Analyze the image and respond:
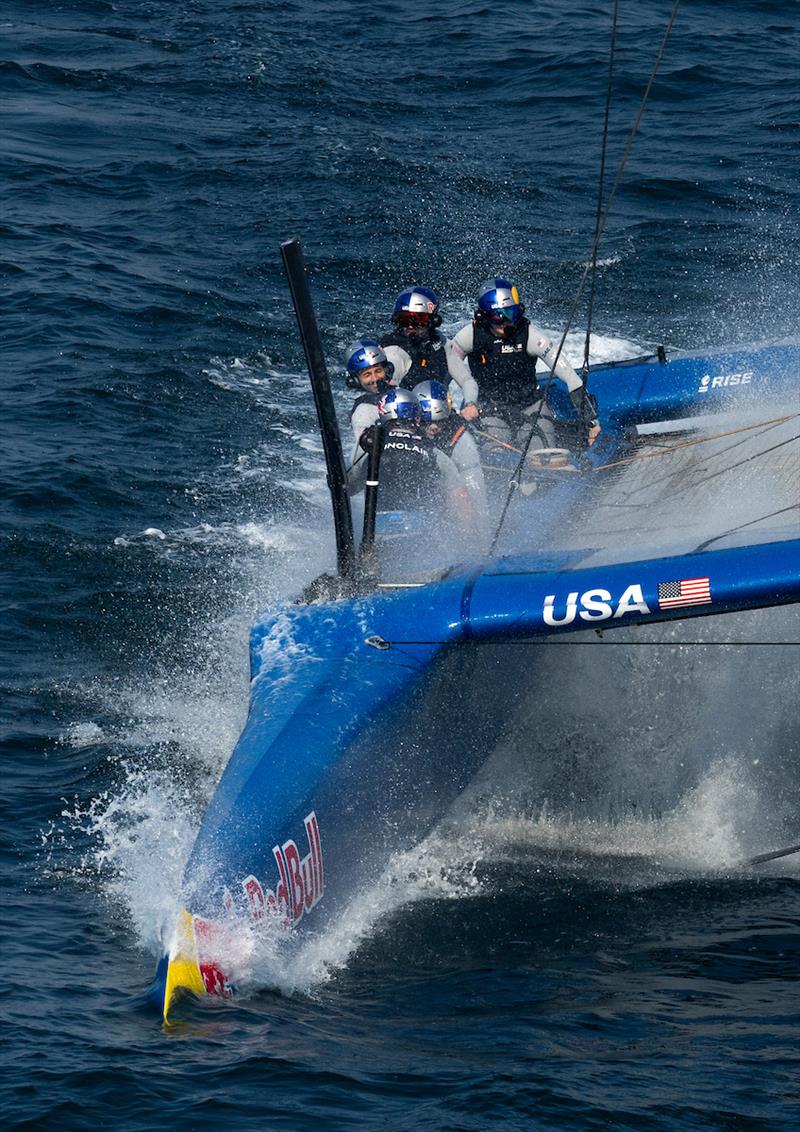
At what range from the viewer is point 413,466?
891 centimetres

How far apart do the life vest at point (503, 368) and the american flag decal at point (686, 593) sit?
4.02m

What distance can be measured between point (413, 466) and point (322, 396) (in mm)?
1946

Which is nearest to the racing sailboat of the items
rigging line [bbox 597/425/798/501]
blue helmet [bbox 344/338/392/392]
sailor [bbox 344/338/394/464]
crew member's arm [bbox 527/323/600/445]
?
rigging line [bbox 597/425/798/501]

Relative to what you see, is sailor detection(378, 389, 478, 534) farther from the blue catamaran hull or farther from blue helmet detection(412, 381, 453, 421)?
the blue catamaran hull

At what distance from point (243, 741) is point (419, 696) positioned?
802 millimetres

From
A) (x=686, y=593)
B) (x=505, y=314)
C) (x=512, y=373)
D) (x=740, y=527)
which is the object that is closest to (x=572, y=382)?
(x=512, y=373)

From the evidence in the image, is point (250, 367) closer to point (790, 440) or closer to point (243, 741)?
point (790, 440)

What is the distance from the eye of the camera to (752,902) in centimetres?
716

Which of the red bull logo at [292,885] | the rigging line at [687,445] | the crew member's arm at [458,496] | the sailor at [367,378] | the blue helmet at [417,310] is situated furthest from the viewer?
the blue helmet at [417,310]

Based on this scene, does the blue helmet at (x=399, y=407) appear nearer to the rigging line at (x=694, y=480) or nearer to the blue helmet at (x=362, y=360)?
the blue helmet at (x=362, y=360)

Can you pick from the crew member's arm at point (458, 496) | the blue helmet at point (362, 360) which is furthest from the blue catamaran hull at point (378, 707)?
the blue helmet at point (362, 360)

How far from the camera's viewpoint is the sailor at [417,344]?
10.4m

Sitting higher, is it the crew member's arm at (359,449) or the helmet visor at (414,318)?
the helmet visor at (414,318)

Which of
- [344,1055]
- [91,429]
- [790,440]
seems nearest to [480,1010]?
[344,1055]
